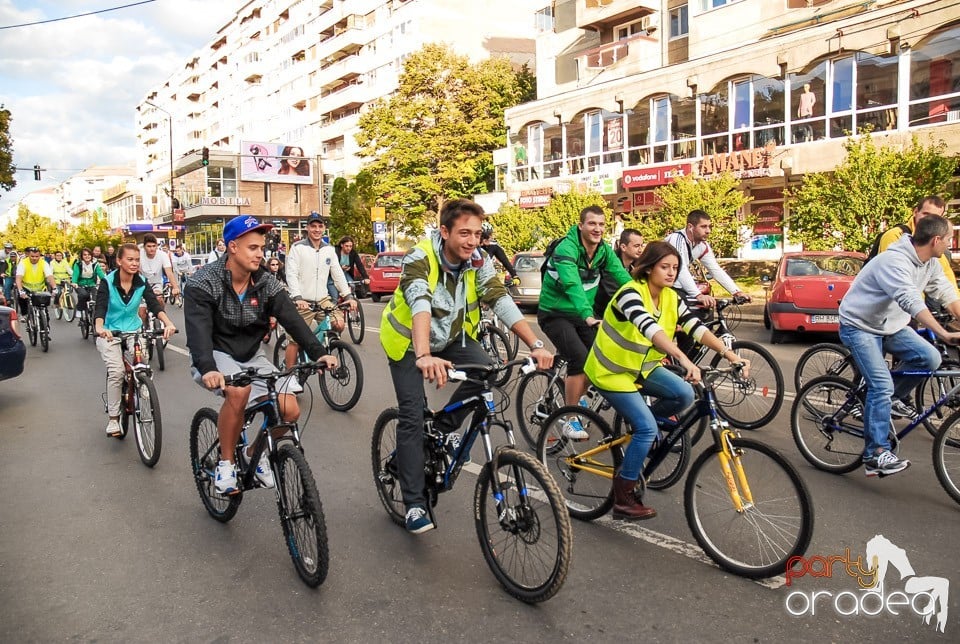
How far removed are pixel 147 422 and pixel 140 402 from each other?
0.84ft

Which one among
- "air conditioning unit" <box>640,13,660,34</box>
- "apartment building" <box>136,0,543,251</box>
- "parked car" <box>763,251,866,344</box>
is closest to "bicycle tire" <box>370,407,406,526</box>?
"parked car" <box>763,251,866,344</box>

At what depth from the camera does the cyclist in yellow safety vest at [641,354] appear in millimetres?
4352

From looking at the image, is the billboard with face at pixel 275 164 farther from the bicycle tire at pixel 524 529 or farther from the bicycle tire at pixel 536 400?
the bicycle tire at pixel 524 529

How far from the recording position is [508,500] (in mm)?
3812

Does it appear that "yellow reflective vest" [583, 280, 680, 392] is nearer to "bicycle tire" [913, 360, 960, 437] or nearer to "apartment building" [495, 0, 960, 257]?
"bicycle tire" [913, 360, 960, 437]

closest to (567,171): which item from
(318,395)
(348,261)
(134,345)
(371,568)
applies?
(348,261)

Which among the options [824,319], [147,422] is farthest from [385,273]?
[147,422]

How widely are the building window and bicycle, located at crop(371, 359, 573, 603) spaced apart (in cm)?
3152

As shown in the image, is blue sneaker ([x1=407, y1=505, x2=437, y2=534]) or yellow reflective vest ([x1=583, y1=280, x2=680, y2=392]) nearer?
blue sneaker ([x1=407, y1=505, x2=437, y2=534])

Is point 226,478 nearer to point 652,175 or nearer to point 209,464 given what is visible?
point 209,464

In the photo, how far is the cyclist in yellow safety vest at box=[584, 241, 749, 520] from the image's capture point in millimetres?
4352

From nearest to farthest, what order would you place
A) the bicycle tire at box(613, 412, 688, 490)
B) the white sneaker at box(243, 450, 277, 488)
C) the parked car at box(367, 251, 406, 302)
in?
1. the white sneaker at box(243, 450, 277, 488)
2. the bicycle tire at box(613, 412, 688, 490)
3. the parked car at box(367, 251, 406, 302)

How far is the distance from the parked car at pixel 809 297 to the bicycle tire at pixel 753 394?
5687mm

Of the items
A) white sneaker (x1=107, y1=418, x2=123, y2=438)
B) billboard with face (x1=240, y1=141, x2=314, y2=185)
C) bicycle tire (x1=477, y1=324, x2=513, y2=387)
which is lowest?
white sneaker (x1=107, y1=418, x2=123, y2=438)
